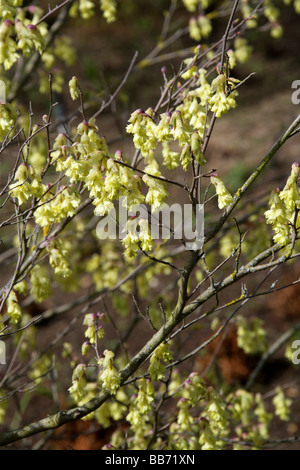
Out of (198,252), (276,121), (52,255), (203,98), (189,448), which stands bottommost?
(189,448)

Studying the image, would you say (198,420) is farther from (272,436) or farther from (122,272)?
(272,436)

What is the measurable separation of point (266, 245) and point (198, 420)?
1.45 m

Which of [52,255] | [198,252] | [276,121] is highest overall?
[276,121]

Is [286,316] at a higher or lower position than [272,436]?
higher

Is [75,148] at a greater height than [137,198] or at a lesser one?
greater

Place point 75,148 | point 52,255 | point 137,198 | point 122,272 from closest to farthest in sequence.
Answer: point 137,198, point 75,148, point 52,255, point 122,272

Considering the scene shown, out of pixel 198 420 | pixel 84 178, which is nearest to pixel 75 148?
pixel 84 178

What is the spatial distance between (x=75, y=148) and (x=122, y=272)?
2310 millimetres

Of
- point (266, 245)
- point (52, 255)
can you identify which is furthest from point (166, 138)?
point (266, 245)

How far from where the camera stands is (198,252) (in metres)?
2.52
